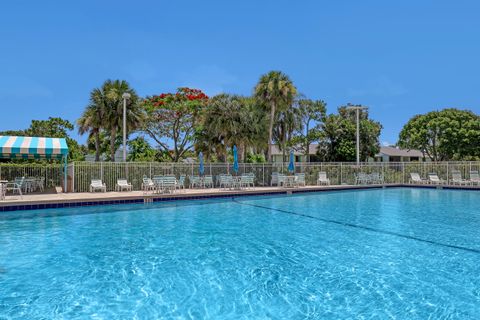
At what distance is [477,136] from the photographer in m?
33.0

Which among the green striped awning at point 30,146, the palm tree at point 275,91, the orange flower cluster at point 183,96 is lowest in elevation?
the green striped awning at point 30,146

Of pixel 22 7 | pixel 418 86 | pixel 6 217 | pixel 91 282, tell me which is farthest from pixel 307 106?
pixel 91 282

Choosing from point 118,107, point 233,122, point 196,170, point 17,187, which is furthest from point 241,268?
point 118,107

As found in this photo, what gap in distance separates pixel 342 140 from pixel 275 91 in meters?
14.4

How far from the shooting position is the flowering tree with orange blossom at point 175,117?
30.0 metres

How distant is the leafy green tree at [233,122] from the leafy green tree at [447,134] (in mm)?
22394

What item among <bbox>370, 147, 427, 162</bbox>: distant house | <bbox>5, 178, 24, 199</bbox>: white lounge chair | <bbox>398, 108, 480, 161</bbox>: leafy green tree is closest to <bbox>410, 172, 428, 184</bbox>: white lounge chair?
<bbox>398, 108, 480, 161</bbox>: leafy green tree

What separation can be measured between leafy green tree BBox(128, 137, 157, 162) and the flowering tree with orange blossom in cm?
174

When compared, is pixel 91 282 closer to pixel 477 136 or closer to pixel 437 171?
pixel 437 171

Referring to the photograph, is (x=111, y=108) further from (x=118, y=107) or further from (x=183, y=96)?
(x=183, y=96)

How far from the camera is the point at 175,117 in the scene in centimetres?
3094

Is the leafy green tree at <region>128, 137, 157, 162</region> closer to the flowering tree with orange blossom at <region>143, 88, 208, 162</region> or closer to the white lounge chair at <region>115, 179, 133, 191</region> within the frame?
the flowering tree with orange blossom at <region>143, 88, 208, 162</region>

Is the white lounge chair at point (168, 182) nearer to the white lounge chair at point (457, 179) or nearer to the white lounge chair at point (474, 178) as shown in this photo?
the white lounge chair at point (457, 179)

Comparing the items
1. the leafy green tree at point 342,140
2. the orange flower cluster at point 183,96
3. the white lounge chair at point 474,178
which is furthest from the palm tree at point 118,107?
the white lounge chair at point 474,178
